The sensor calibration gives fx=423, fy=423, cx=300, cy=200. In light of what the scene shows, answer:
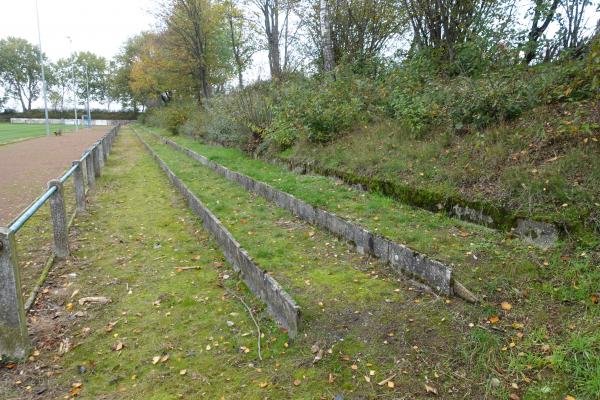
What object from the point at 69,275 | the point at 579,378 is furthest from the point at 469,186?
the point at 69,275

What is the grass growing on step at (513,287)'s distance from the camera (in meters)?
2.76

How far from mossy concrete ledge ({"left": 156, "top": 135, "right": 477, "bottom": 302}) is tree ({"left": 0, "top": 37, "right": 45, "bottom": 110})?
100932mm

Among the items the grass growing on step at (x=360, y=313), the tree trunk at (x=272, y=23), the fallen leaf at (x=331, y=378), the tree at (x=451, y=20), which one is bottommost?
the fallen leaf at (x=331, y=378)

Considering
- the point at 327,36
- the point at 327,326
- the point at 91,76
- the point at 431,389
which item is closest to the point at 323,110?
the point at 327,36

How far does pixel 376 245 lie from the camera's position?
15.5ft

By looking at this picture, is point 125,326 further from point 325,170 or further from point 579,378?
point 325,170

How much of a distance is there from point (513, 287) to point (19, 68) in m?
106

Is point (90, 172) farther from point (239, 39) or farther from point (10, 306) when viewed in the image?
point (239, 39)

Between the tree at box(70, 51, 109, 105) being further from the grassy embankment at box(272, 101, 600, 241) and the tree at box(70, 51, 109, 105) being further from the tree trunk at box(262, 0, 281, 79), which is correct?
the grassy embankment at box(272, 101, 600, 241)

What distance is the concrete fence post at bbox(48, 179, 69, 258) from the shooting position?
5617 mm

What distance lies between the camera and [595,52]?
488 cm

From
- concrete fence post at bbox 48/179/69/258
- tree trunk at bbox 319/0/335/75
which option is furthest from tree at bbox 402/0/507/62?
concrete fence post at bbox 48/179/69/258

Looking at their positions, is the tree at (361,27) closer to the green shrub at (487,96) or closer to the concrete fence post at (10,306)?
the green shrub at (487,96)

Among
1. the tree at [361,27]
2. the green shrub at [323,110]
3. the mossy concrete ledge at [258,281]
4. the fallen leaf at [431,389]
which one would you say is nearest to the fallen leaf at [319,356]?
the mossy concrete ledge at [258,281]
